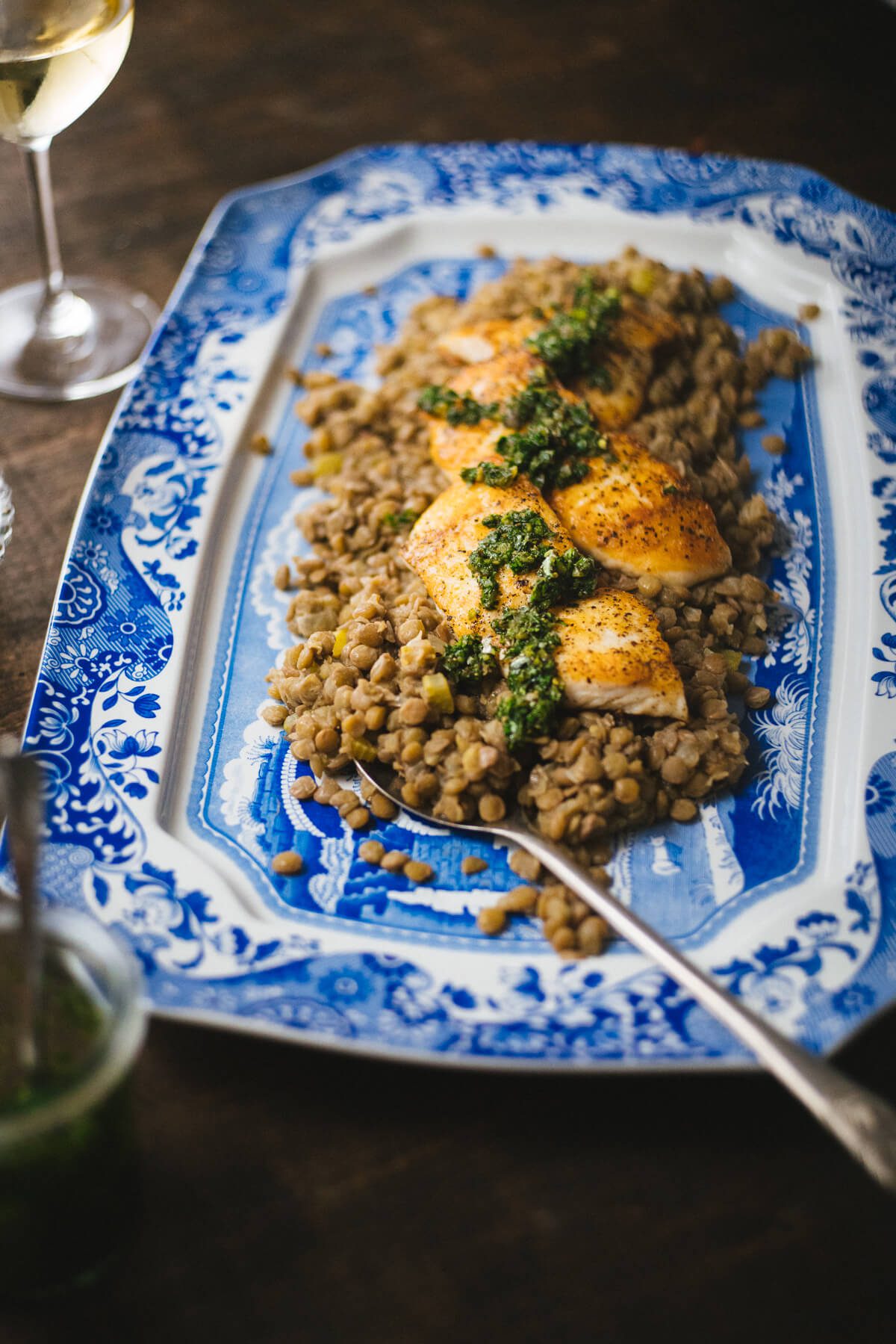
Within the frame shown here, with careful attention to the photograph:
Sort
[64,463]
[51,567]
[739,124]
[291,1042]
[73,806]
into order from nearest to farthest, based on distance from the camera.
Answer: [291,1042] < [73,806] < [51,567] < [64,463] < [739,124]

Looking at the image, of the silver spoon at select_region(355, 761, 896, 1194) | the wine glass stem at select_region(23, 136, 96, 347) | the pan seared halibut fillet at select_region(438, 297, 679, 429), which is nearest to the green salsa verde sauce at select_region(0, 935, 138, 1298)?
the silver spoon at select_region(355, 761, 896, 1194)

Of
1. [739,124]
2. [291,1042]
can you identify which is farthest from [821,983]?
[739,124]

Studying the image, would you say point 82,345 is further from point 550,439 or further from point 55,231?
point 550,439

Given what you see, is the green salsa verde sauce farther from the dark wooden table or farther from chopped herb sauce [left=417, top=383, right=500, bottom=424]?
chopped herb sauce [left=417, top=383, right=500, bottom=424]

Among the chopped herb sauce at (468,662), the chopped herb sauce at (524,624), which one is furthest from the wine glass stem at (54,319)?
the chopped herb sauce at (468,662)

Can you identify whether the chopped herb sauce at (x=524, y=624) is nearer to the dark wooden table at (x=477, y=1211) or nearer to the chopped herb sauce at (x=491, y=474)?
the chopped herb sauce at (x=491, y=474)

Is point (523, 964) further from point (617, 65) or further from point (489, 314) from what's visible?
point (617, 65)
